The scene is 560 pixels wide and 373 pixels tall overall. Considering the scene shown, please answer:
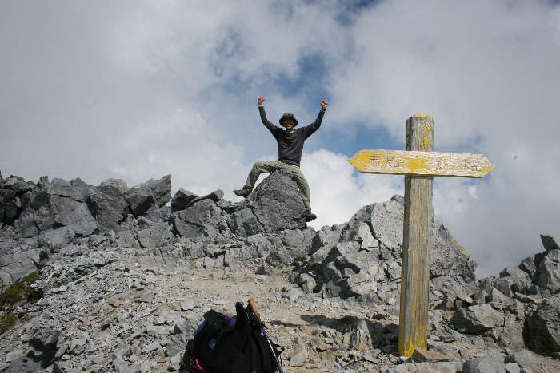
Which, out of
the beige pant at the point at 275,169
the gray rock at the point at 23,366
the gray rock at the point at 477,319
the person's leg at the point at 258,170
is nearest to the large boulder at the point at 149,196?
the person's leg at the point at 258,170

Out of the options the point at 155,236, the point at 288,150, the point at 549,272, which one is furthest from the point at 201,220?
the point at 549,272

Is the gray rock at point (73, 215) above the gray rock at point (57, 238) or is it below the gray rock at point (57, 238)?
above

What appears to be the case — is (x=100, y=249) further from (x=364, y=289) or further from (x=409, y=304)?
(x=409, y=304)

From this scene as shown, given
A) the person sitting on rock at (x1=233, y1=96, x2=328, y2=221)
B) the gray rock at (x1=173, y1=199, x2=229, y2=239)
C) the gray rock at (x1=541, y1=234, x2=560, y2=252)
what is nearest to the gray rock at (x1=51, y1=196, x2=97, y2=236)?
the gray rock at (x1=173, y1=199, x2=229, y2=239)

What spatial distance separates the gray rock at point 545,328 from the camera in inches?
253

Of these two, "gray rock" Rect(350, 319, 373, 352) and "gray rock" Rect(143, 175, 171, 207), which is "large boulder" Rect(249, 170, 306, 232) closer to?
"gray rock" Rect(143, 175, 171, 207)

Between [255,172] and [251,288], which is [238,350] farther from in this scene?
[255,172]

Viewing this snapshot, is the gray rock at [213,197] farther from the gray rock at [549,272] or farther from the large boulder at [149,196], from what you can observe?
the gray rock at [549,272]

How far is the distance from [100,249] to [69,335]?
22.5ft

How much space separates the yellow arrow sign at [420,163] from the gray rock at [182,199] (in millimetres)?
12304

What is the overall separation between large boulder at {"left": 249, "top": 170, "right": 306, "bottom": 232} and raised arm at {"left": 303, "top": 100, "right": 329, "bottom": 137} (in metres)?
1.98

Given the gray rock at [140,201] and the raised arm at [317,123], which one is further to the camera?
the gray rock at [140,201]

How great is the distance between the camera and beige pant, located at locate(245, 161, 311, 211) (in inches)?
608

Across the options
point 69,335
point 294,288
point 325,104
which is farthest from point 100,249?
point 325,104
